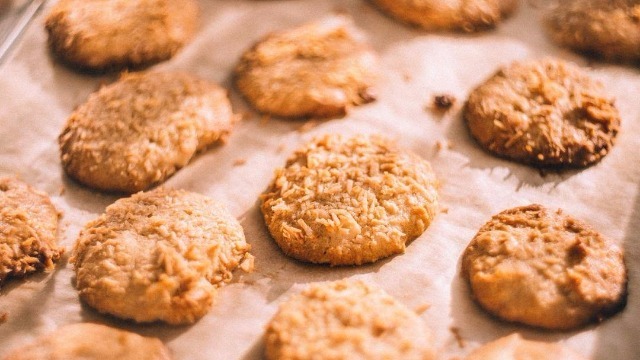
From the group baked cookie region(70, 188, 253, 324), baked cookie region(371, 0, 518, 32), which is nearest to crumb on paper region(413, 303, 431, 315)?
baked cookie region(70, 188, 253, 324)

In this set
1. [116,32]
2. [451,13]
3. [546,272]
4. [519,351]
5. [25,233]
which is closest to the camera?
[519,351]

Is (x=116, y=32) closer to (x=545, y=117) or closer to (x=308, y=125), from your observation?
(x=308, y=125)

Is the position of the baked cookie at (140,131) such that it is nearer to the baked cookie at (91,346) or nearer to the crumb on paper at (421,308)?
the baked cookie at (91,346)

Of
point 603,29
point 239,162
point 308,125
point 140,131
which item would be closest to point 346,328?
point 239,162

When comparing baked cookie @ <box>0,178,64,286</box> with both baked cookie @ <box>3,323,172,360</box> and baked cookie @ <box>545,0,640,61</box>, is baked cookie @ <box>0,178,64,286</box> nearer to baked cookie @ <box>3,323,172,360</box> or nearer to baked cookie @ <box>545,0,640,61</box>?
baked cookie @ <box>3,323,172,360</box>

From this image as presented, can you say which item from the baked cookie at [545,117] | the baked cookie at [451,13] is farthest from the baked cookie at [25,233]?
the baked cookie at [451,13]

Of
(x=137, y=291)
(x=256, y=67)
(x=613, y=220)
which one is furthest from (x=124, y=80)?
(x=613, y=220)

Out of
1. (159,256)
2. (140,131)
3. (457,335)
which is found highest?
(140,131)
